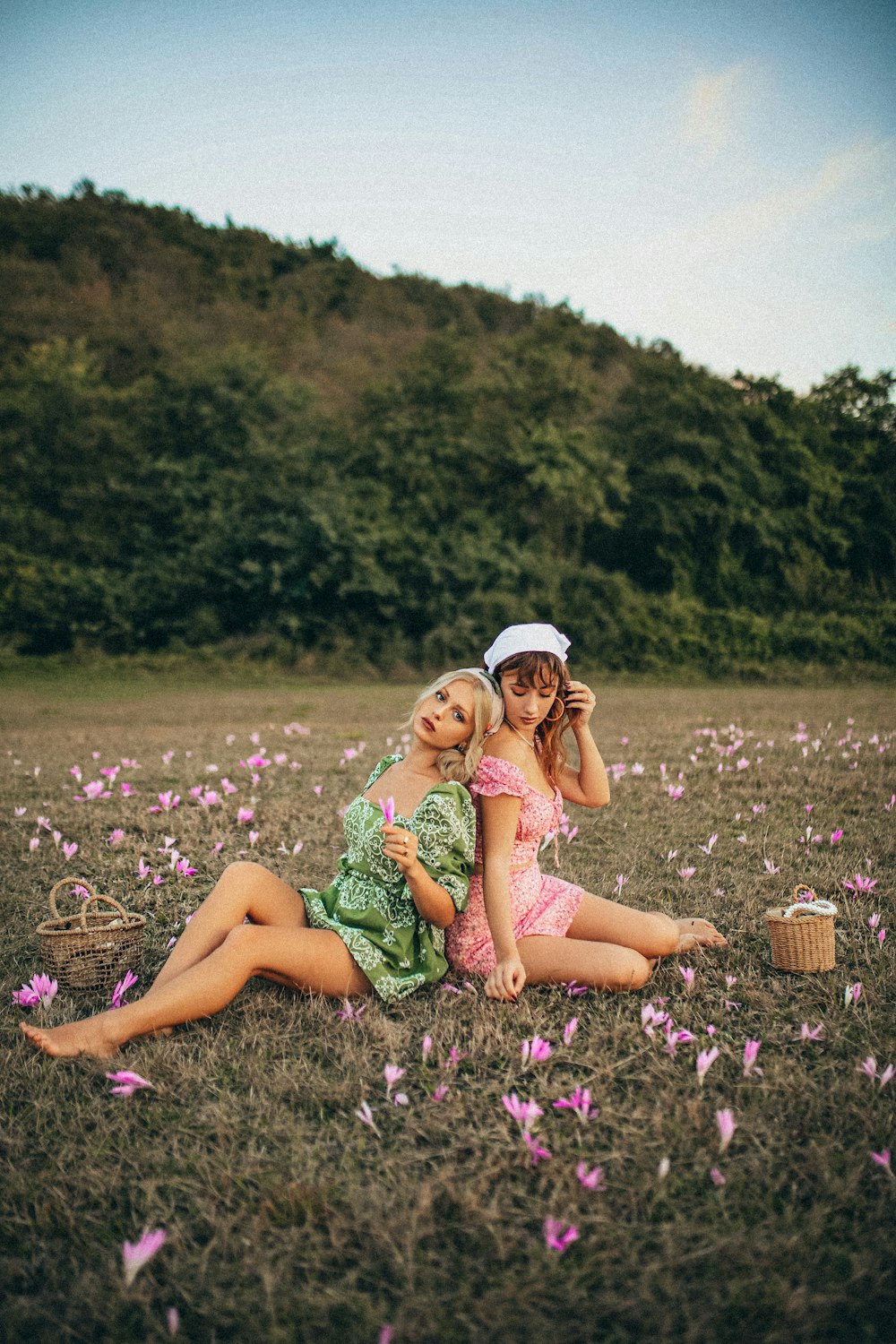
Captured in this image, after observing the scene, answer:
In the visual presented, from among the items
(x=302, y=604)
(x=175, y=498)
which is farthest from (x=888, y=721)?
(x=175, y=498)

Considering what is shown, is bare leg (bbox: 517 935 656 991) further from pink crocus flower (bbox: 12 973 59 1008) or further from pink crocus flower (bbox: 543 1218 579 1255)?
pink crocus flower (bbox: 12 973 59 1008)

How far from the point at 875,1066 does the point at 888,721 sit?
8.78 metres

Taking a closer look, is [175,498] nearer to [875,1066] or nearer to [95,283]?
[95,283]

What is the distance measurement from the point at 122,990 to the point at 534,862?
4.81 ft

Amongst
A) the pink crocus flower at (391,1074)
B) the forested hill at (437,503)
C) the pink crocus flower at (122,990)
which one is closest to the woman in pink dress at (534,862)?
the pink crocus flower at (391,1074)

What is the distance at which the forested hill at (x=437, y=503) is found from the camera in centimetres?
2172

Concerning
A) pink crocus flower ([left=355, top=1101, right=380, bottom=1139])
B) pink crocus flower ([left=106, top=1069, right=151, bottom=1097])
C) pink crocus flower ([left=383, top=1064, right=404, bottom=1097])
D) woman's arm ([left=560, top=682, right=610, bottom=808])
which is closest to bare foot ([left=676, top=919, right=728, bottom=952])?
woman's arm ([left=560, top=682, right=610, bottom=808])

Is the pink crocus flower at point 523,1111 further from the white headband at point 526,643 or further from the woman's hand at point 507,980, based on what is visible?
the white headband at point 526,643

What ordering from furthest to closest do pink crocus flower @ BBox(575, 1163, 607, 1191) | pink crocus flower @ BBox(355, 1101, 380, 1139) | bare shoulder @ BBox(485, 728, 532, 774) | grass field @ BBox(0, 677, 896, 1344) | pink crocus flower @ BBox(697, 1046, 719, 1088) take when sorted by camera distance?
1. bare shoulder @ BBox(485, 728, 532, 774)
2. pink crocus flower @ BBox(697, 1046, 719, 1088)
3. pink crocus flower @ BBox(355, 1101, 380, 1139)
4. pink crocus flower @ BBox(575, 1163, 607, 1191)
5. grass field @ BBox(0, 677, 896, 1344)

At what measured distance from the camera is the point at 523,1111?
2.26 meters

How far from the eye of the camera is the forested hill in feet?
71.3

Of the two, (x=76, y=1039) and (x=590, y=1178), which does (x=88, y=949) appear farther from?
(x=590, y=1178)

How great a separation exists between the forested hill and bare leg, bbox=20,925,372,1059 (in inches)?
705

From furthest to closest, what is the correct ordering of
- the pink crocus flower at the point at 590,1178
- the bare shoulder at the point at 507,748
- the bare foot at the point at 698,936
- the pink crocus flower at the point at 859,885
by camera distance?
the pink crocus flower at the point at 859,885 → the bare foot at the point at 698,936 → the bare shoulder at the point at 507,748 → the pink crocus flower at the point at 590,1178
